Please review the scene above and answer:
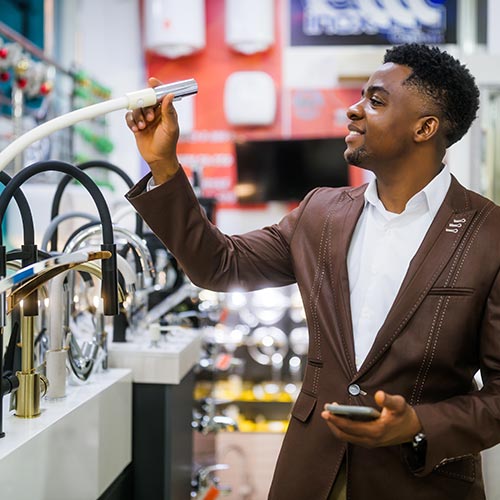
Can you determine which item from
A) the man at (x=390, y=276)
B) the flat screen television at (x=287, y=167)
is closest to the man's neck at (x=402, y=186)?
the man at (x=390, y=276)

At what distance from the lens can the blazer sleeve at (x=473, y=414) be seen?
106 cm

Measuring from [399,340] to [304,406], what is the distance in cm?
23

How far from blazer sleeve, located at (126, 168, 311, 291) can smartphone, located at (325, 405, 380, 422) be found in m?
0.40

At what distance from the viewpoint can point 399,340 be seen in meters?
1.17

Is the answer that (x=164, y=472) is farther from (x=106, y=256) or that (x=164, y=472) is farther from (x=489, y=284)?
(x=489, y=284)

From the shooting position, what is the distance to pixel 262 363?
16.1ft

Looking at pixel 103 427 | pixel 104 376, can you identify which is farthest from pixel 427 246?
pixel 104 376

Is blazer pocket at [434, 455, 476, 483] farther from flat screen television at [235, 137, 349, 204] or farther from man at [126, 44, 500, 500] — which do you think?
flat screen television at [235, 137, 349, 204]

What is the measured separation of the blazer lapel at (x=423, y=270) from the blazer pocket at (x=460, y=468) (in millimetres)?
211

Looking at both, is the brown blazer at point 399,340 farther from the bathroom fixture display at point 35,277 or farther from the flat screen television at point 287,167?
the flat screen television at point 287,167

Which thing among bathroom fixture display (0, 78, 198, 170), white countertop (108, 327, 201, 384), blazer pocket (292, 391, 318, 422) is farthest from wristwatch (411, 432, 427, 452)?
white countertop (108, 327, 201, 384)

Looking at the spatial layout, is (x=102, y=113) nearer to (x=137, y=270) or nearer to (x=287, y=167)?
(x=137, y=270)

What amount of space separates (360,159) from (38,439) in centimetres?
→ 75

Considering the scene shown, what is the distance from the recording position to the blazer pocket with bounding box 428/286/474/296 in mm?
1149
